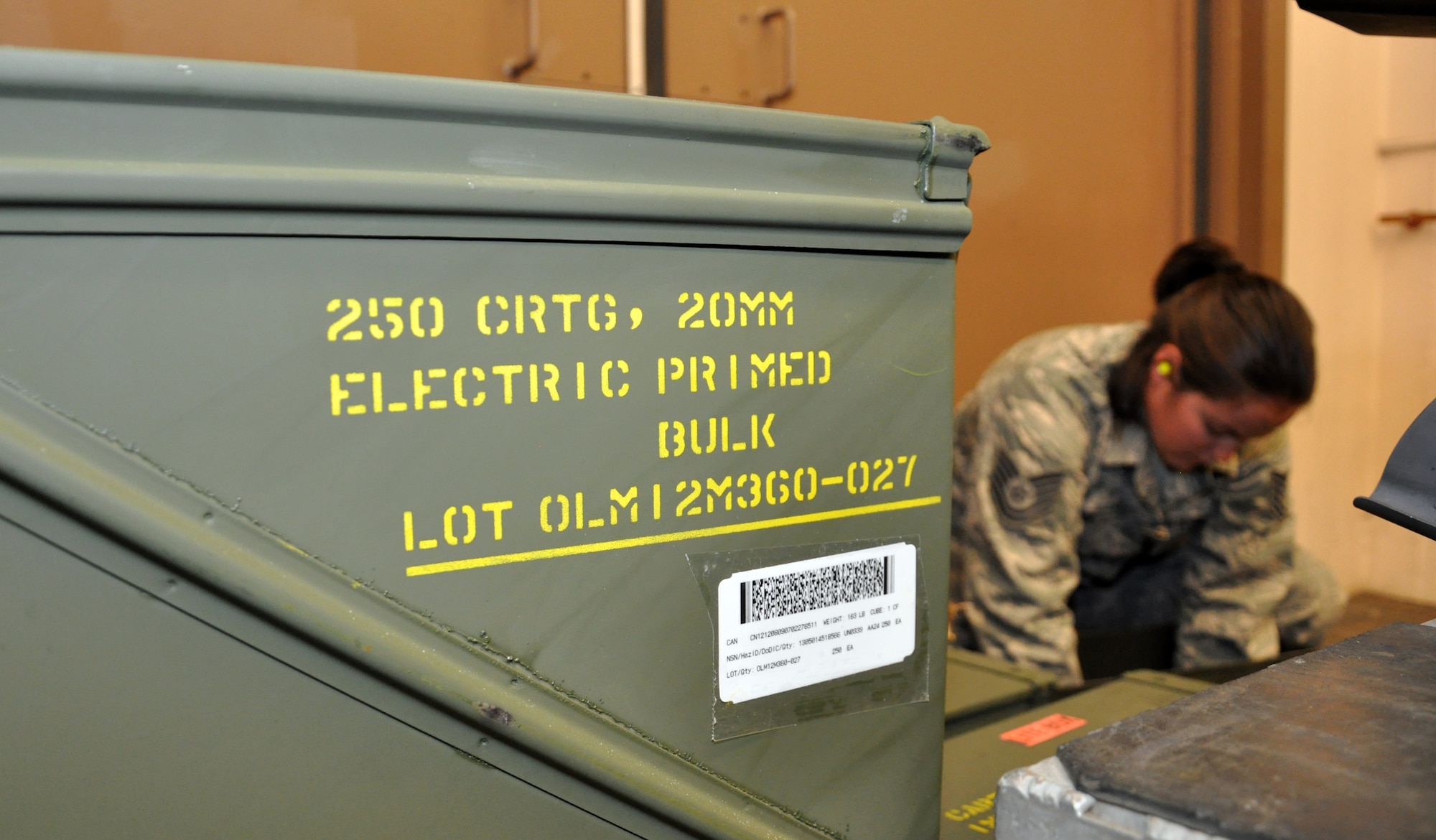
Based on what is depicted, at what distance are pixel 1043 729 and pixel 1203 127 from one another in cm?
199

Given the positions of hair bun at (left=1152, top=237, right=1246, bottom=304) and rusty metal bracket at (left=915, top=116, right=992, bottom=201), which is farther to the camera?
hair bun at (left=1152, top=237, right=1246, bottom=304)

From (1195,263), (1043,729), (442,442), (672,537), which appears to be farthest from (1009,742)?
(1195,263)

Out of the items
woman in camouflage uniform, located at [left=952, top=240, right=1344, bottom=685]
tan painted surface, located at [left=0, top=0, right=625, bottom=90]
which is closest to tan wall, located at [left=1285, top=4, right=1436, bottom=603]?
woman in camouflage uniform, located at [left=952, top=240, right=1344, bottom=685]

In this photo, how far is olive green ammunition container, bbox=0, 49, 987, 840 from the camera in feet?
1.58

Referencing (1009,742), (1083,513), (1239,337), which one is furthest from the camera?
(1083,513)

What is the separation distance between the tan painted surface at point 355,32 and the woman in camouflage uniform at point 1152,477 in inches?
30.9

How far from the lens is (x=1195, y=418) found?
5.05 ft


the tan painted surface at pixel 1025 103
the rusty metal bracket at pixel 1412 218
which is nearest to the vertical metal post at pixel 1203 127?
the tan painted surface at pixel 1025 103

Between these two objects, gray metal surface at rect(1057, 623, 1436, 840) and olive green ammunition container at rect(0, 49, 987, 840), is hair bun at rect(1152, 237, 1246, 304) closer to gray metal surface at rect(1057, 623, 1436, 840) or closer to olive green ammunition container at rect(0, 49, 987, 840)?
olive green ammunition container at rect(0, 49, 987, 840)

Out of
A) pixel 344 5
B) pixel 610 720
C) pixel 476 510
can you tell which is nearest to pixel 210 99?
pixel 476 510

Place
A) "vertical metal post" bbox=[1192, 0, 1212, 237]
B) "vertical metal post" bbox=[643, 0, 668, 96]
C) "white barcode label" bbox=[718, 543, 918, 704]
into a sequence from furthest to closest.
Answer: "vertical metal post" bbox=[1192, 0, 1212, 237] → "vertical metal post" bbox=[643, 0, 668, 96] → "white barcode label" bbox=[718, 543, 918, 704]

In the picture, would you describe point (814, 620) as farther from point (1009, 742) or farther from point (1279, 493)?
point (1279, 493)

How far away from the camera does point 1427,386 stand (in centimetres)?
300

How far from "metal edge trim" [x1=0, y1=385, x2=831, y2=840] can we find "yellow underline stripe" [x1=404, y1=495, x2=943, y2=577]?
33 mm
